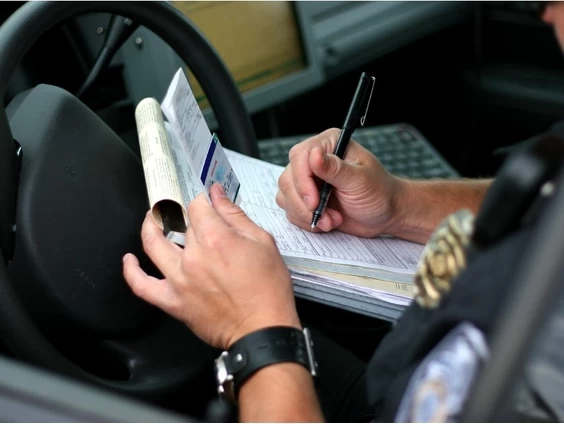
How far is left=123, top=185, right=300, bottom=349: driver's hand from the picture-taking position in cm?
60

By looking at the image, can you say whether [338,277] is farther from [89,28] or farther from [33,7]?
[89,28]

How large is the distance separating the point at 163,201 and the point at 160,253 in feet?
0.22

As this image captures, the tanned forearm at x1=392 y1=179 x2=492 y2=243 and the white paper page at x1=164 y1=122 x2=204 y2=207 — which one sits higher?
the white paper page at x1=164 y1=122 x2=204 y2=207

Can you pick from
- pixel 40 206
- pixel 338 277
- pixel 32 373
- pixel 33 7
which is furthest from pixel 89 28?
pixel 32 373

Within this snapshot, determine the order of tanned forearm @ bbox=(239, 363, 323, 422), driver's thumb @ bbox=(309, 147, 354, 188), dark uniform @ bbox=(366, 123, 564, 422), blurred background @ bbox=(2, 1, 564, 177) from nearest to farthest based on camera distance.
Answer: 1. dark uniform @ bbox=(366, 123, 564, 422)
2. tanned forearm @ bbox=(239, 363, 323, 422)
3. driver's thumb @ bbox=(309, 147, 354, 188)
4. blurred background @ bbox=(2, 1, 564, 177)

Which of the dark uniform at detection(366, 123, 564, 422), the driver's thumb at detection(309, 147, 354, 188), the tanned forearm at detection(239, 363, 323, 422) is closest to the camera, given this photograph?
the dark uniform at detection(366, 123, 564, 422)

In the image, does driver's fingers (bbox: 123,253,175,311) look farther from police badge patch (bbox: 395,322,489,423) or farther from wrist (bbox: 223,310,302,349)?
police badge patch (bbox: 395,322,489,423)

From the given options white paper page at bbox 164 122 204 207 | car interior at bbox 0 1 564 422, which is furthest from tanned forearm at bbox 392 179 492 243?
white paper page at bbox 164 122 204 207

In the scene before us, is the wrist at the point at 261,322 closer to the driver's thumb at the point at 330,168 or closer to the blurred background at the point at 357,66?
the driver's thumb at the point at 330,168

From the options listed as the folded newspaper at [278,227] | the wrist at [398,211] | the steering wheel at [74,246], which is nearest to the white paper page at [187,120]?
the folded newspaper at [278,227]

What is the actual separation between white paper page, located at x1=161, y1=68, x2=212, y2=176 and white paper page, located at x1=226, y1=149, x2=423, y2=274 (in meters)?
0.11

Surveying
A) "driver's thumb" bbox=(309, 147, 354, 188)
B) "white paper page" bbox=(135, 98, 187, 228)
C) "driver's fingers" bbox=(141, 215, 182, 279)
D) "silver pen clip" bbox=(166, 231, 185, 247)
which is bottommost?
"driver's thumb" bbox=(309, 147, 354, 188)

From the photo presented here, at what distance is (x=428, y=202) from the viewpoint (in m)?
0.88

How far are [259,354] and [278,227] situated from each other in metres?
0.22
